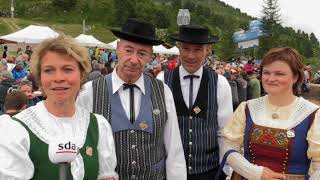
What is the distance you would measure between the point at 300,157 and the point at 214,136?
0.69 meters

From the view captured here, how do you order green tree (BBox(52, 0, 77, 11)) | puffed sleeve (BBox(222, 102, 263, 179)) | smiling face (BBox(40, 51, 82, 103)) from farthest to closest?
green tree (BBox(52, 0, 77, 11)) < puffed sleeve (BBox(222, 102, 263, 179)) < smiling face (BBox(40, 51, 82, 103))

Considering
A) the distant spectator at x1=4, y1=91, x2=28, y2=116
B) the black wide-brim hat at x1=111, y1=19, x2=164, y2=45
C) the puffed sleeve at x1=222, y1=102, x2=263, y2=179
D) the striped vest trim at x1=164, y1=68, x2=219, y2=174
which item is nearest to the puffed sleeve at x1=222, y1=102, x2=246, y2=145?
the puffed sleeve at x1=222, y1=102, x2=263, y2=179

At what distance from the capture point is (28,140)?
75.7 inches

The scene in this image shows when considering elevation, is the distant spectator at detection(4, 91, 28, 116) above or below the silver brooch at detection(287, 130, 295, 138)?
below

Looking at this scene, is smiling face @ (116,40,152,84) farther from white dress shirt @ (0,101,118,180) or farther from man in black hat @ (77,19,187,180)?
white dress shirt @ (0,101,118,180)

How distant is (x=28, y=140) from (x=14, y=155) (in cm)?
9

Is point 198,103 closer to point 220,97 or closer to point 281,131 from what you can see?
point 220,97

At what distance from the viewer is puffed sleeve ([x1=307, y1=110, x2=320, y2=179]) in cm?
257

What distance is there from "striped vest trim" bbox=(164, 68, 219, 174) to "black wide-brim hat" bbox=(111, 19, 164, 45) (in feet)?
2.00

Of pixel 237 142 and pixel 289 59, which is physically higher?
pixel 289 59

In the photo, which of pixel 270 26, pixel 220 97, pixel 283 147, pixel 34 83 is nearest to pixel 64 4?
pixel 270 26

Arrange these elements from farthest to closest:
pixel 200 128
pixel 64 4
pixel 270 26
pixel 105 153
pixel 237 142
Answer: pixel 64 4, pixel 270 26, pixel 200 128, pixel 237 142, pixel 105 153

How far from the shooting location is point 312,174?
2615 millimetres

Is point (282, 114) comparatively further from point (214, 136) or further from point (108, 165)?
point (108, 165)
